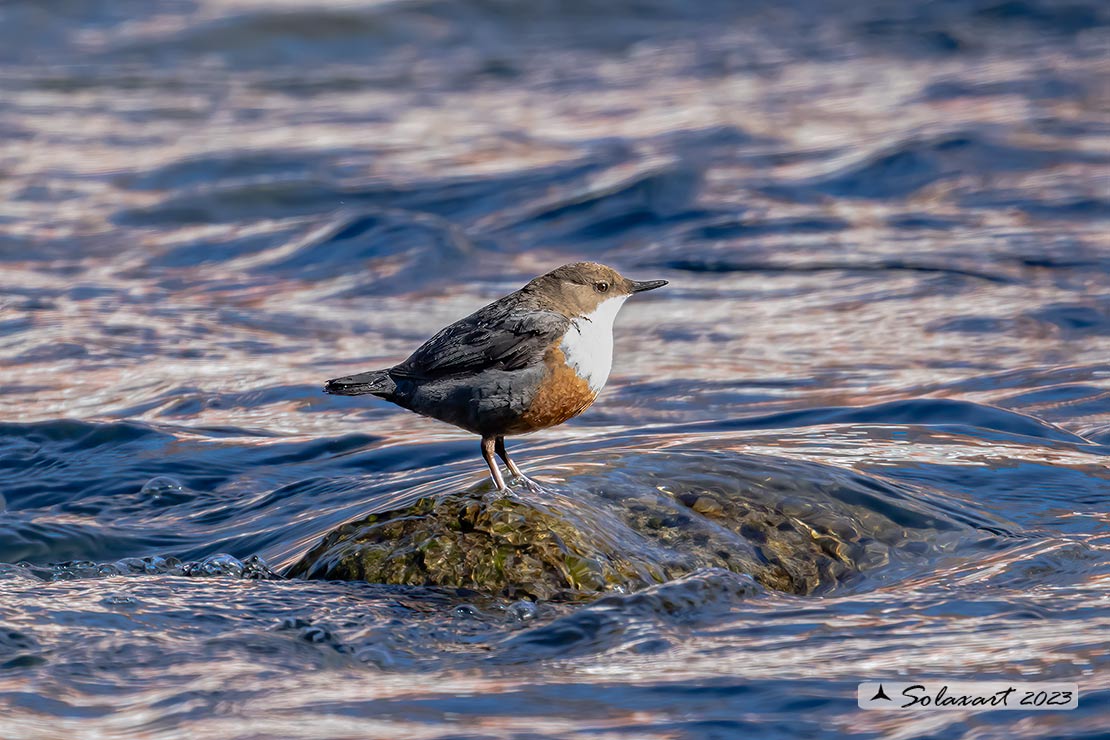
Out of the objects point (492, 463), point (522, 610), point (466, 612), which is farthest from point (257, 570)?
point (522, 610)

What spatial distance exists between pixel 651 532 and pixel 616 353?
424cm

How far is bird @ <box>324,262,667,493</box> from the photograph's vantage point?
503cm

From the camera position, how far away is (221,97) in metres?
16.7

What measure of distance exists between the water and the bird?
391 millimetres

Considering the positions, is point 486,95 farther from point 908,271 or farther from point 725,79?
point 908,271

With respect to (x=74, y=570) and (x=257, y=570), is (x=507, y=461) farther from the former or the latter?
(x=74, y=570)

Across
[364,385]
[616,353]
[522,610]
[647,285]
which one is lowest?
[522,610]

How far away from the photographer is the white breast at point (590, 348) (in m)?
5.10

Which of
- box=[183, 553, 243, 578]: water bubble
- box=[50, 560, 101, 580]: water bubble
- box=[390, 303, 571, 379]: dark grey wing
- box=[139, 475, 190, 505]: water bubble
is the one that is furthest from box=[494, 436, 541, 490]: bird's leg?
box=[139, 475, 190, 505]: water bubble

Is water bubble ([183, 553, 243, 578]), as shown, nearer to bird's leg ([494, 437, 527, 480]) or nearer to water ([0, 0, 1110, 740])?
water ([0, 0, 1110, 740])

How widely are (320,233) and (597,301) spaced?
23.6ft

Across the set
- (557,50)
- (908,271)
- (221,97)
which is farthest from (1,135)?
(908,271)

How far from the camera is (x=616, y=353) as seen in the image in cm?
948

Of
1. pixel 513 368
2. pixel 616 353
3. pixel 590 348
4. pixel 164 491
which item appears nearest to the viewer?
pixel 513 368
